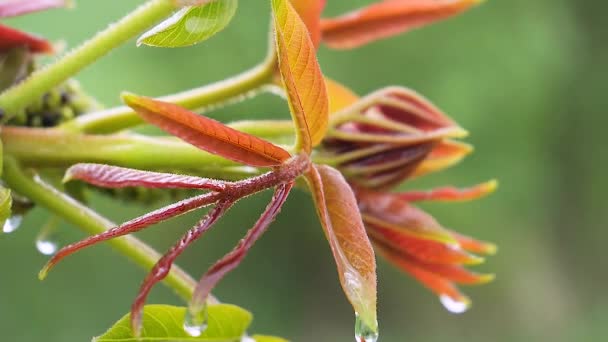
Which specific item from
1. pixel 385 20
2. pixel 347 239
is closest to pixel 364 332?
pixel 347 239

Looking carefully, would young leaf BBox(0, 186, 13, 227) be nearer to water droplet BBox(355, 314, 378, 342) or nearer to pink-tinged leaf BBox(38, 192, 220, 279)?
pink-tinged leaf BBox(38, 192, 220, 279)

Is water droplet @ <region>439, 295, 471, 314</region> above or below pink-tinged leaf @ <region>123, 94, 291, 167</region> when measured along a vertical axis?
below

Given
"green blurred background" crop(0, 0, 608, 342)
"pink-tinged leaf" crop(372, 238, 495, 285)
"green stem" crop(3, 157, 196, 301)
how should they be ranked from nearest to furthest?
"green stem" crop(3, 157, 196, 301) < "pink-tinged leaf" crop(372, 238, 495, 285) < "green blurred background" crop(0, 0, 608, 342)

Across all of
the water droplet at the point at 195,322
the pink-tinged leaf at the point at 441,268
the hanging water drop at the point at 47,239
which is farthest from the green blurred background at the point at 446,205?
the water droplet at the point at 195,322

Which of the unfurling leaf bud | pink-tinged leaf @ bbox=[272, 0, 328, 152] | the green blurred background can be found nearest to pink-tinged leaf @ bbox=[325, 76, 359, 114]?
the unfurling leaf bud

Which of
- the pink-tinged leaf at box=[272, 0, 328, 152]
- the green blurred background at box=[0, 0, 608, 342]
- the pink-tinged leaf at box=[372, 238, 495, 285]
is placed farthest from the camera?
the green blurred background at box=[0, 0, 608, 342]

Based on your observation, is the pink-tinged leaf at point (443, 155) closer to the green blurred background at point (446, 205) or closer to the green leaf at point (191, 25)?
the green leaf at point (191, 25)

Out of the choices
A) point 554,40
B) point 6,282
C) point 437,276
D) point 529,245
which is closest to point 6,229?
point 437,276
